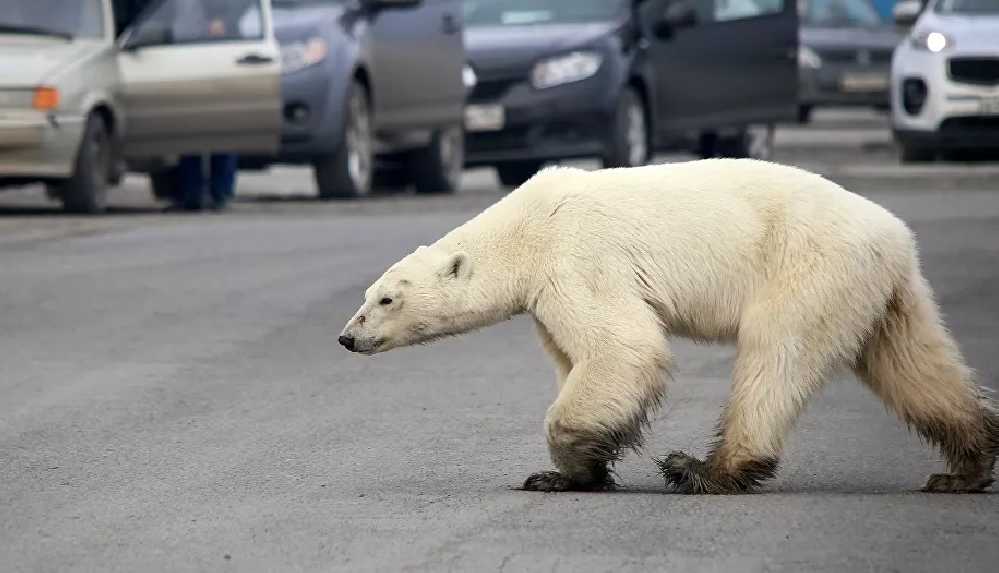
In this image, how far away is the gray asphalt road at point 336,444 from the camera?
650 cm

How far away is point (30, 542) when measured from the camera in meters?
6.71

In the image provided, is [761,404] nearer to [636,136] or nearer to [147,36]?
[147,36]

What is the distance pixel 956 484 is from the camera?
24.7ft

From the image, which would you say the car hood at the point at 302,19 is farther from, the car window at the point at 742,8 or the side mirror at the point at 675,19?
the car window at the point at 742,8

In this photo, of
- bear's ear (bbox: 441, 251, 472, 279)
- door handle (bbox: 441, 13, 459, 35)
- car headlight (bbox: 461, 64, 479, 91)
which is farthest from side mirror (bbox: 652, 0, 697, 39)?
bear's ear (bbox: 441, 251, 472, 279)

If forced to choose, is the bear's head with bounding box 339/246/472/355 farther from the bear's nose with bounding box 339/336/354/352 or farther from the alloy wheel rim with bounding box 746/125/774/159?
the alloy wheel rim with bounding box 746/125/774/159

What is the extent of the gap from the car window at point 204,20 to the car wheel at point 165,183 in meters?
2.61

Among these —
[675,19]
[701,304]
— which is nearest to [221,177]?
[675,19]

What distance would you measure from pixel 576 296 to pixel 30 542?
73.2 inches

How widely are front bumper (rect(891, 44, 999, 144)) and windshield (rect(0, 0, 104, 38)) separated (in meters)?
7.72

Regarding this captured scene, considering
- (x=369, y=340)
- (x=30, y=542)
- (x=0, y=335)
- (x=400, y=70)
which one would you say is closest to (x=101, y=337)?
(x=0, y=335)

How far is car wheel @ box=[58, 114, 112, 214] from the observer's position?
1778 centimetres

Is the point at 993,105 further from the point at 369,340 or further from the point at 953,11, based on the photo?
the point at 369,340

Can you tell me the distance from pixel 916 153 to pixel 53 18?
30.9ft
